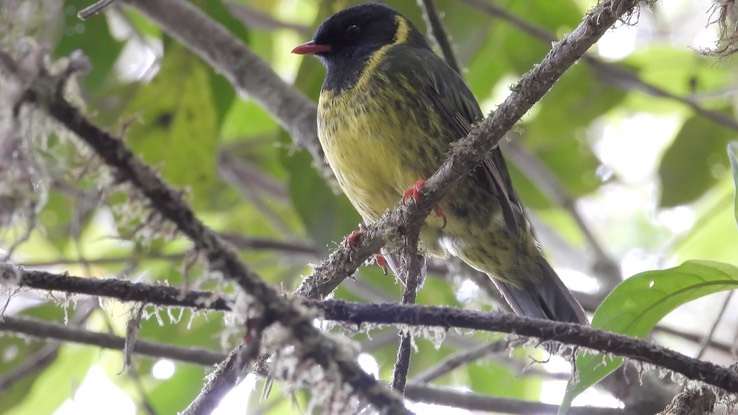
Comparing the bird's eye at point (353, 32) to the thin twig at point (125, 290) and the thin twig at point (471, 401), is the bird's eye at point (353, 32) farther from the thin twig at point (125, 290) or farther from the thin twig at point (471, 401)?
Result: the thin twig at point (125, 290)

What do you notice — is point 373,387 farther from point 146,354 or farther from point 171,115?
point 171,115

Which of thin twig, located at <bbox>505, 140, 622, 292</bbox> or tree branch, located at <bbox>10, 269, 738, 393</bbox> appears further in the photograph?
thin twig, located at <bbox>505, 140, 622, 292</bbox>

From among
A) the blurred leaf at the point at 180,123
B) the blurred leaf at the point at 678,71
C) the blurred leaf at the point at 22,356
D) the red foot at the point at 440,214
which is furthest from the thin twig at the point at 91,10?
the blurred leaf at the point at 678,71

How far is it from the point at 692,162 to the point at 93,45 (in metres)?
2.55

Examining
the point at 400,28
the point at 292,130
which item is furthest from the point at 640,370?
the point at 400,28

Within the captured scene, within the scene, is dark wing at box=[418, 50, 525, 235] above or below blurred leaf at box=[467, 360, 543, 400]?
above

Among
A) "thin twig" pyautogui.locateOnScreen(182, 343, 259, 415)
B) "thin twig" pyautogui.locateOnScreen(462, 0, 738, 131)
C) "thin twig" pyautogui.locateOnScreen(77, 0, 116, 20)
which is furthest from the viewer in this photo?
"thin twig" pyautogui.locateOnScreen(462, 0, 738, 131)

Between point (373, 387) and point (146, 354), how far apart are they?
5.05 ft

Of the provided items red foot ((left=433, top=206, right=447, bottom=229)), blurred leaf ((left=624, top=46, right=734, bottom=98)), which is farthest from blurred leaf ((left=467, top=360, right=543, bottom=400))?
blurred leaf ((left=624, top=46, right=734, bottom=98))

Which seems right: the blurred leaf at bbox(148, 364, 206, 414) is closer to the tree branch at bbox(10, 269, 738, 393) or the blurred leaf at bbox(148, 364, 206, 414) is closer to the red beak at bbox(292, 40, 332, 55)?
the red beak at bbox(292, 40, 332, 55)

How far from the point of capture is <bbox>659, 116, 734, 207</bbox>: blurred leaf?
12.5 ft

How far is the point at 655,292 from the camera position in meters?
1.80

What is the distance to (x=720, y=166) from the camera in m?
3.88

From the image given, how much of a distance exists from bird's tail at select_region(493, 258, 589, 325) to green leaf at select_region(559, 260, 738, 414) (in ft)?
3.76
